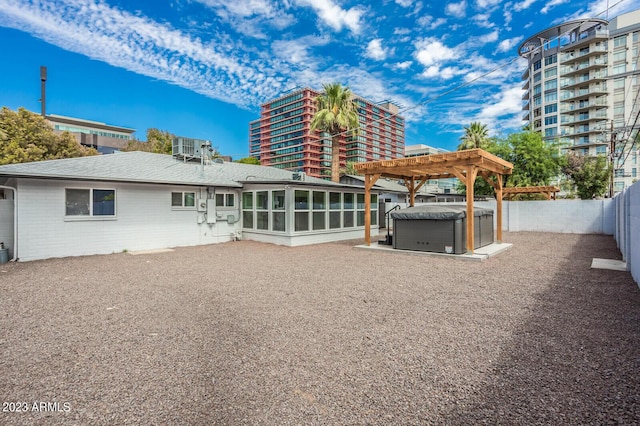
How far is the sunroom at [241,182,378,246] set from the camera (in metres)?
10.9

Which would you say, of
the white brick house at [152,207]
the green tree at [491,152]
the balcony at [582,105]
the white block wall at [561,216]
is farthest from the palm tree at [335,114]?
the balcony at [582,105]

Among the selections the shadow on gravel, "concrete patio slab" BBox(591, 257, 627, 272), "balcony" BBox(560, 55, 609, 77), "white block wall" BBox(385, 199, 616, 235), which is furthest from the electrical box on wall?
"balcony" BBox(560, 55, 609, 77)

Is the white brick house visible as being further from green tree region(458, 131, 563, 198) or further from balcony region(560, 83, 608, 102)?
balcony region(560, 83, 608, 102)

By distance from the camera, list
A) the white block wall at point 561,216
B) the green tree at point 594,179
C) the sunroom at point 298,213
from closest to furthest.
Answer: the sunroom at point 298,213 < the white block wall at point 561,216 < the green tree at point 594,179

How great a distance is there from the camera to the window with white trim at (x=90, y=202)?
863cm

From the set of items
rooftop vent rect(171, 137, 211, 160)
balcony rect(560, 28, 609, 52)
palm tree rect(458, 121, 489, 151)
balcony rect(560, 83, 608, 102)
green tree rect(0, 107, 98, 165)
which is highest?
balcony rect(560, 28, 609, 52)

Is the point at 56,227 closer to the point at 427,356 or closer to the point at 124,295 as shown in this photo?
the point at 124,295

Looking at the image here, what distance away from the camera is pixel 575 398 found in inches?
83.7

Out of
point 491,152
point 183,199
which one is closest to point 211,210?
point 183,199

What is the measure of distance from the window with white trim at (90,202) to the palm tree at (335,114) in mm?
10873

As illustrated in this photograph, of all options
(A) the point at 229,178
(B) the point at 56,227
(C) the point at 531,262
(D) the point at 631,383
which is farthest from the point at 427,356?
(A) the point at 229,178

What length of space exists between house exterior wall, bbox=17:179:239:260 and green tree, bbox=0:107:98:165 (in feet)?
37.1

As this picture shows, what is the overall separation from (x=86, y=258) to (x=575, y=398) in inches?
413

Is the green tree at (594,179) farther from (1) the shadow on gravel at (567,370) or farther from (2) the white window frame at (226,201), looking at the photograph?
(2) the white window frame at (226,201)
